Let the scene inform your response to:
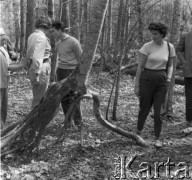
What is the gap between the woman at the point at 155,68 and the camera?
4.62 metres

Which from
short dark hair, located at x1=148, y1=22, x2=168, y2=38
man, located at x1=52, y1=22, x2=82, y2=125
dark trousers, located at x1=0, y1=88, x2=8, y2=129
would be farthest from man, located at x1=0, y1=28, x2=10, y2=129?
short dark hair, located at x1=148, y1=22, x2=168, y2=38

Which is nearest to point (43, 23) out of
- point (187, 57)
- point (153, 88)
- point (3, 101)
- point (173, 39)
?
point (3, 101)

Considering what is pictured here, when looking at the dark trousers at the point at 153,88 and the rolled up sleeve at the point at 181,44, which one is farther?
the rolled up sleeve at the point at 181,44

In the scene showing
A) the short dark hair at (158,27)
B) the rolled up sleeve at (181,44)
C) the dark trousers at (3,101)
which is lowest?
the dark trousers at (3,101)

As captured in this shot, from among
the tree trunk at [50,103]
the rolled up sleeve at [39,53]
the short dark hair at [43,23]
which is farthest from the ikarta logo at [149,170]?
the short dark hair at [43,23]

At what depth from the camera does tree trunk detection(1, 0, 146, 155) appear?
3.87 m

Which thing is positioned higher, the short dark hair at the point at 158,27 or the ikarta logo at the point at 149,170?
the short dark hair at the point at 158,27

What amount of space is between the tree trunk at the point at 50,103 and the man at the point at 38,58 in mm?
562

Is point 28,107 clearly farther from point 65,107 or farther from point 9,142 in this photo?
point 9,142

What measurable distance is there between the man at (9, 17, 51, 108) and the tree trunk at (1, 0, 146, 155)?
0.56m

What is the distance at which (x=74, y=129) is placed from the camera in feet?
17.2

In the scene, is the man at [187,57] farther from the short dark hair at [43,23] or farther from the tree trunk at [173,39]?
the short dark hair at [43,23]

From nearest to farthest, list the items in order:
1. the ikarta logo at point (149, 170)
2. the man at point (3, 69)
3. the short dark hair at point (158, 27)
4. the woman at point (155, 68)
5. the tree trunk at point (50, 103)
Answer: the ikarta logo at point (149, 170), the tree trunk at point (50, 103), the man at point (3, 69), the short dark hair at point (158, 27), the woman at point (155, 68)

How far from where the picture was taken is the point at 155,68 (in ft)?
15.3
